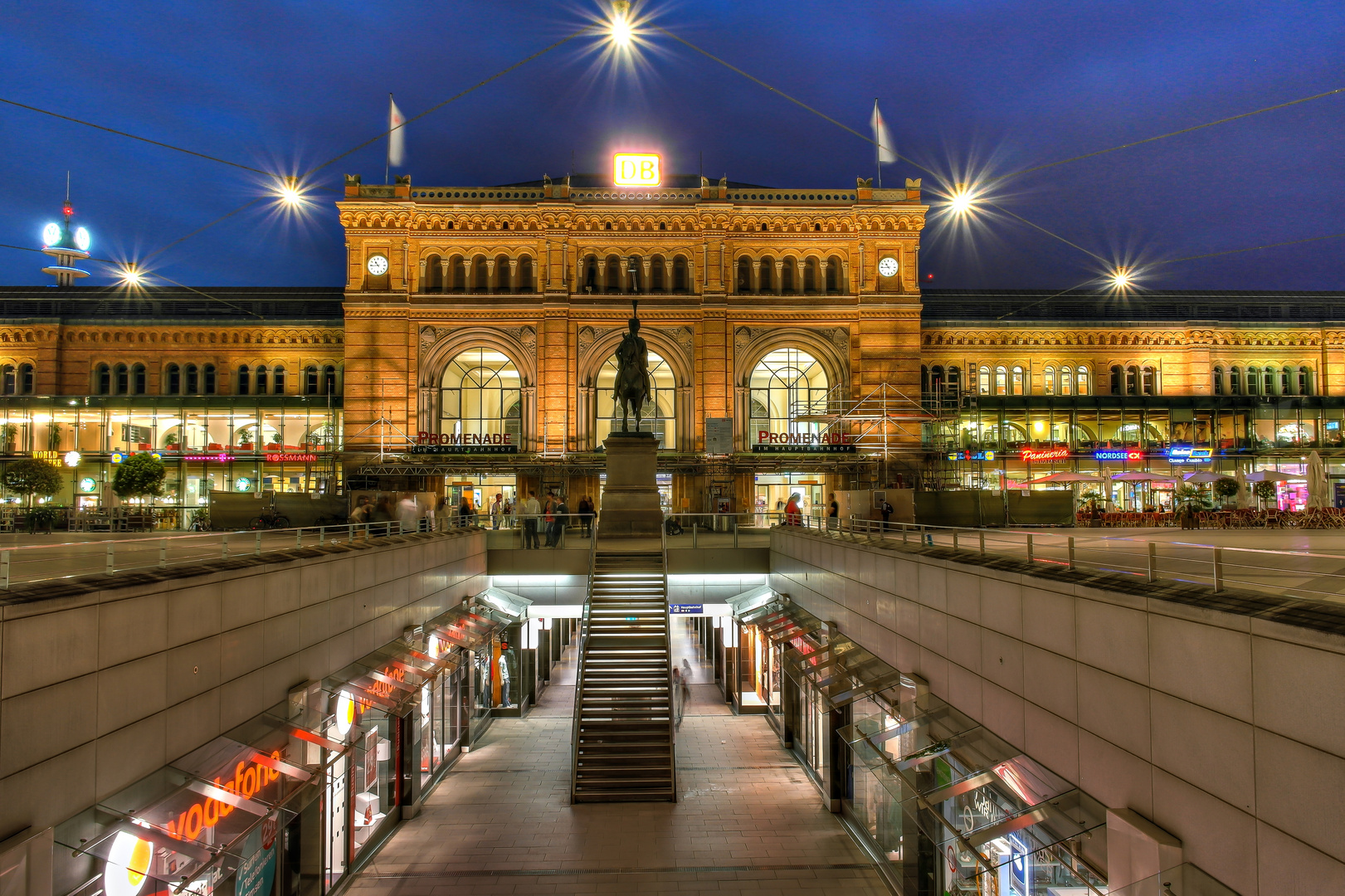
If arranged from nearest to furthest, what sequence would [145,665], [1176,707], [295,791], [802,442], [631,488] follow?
1. [1176,707]
2. [145,665]
3. [295,791]
4. [631,488]
5. [802,442]

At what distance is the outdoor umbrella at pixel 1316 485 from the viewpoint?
2403 cm

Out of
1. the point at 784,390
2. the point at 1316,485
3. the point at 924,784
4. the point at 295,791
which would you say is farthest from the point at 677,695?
the point at 784,390

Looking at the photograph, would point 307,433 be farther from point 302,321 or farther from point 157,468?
point 157,468

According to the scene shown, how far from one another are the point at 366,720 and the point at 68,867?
23.4 feet

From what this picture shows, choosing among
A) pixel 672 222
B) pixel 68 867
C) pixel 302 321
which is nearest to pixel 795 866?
pixel 68 867

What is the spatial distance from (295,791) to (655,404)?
A: 33952 mm

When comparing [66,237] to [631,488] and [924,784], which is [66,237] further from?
[924,784]

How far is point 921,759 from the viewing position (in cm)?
1128

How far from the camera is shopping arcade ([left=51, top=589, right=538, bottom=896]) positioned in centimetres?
756

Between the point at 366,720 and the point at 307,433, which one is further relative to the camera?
the point at 307,433

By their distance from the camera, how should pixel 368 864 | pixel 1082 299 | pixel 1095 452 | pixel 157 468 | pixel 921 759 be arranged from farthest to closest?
pixel 1082 299 < pixel 1095 452 < pixel 157 468 < pixel 368 864 < pixel 921 759

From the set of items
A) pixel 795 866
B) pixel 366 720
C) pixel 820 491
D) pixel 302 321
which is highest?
pixel 302 321

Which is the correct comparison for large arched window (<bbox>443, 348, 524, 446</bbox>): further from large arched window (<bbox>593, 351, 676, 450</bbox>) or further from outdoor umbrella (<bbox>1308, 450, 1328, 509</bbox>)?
outdoor umbrella (<bbox>1308, 450, 1328, 509</bbox>)

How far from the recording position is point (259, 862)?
32.4ft
